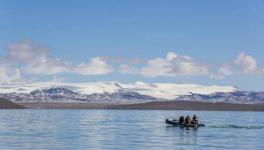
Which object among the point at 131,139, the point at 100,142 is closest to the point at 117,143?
the point at 100,142

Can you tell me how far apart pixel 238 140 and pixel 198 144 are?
29.3 feet

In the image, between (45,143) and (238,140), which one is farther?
(238,140)

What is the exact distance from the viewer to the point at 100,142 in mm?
71125

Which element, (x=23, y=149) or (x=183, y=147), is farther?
(x=183, y=147)

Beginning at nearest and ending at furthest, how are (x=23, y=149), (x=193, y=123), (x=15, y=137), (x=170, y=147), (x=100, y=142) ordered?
(x=23, y=149)
(x=170, y=147)
(x=100, y=142)
(x=15, y=137)
(x=193, y=123)

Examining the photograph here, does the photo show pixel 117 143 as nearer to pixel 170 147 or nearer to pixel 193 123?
pixel 170 147

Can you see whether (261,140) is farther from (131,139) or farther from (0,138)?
(0,138)

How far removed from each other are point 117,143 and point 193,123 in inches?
1544

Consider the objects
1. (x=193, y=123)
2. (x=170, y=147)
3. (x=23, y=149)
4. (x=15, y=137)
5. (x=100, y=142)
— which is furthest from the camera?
(x=193, y=123)

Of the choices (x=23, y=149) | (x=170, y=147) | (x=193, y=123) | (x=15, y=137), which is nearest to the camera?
(x=23, y=149)

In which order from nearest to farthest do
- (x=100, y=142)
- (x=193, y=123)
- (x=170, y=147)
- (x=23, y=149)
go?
(x=23, y=149) → (x=170, y=147) → (x=100, y=142) → (x=193, y=123)

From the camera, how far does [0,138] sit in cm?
7381

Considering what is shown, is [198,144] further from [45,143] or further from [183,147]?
[45,143]

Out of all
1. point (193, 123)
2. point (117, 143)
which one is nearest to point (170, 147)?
point (117, 143)
